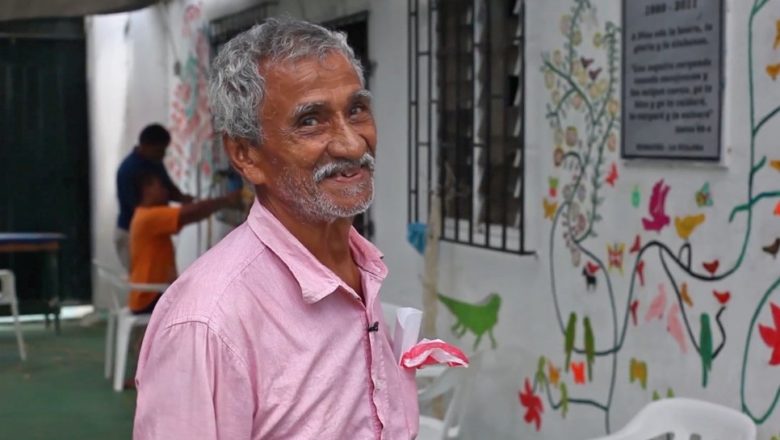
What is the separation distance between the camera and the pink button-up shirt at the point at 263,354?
5.05 ft

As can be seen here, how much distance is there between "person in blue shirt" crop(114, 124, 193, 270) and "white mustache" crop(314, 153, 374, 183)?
3793 mm

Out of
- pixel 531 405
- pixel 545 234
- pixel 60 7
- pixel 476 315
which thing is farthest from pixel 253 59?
pixel 60 7

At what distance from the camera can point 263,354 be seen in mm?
1577

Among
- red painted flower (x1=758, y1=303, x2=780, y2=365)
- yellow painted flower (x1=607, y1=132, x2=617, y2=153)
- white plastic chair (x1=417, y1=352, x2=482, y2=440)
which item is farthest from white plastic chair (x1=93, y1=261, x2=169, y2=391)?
red painted flower (x1=758, y1=303, x2=780, y2=365)

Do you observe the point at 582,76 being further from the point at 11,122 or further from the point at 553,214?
the point at 11,122

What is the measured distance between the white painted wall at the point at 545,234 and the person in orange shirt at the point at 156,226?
106 millimetres

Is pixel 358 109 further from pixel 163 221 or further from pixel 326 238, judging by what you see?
pixel 163 221

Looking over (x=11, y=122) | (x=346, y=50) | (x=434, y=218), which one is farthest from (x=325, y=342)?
(x=11, y=122)

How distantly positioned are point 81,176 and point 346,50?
12.3 feet

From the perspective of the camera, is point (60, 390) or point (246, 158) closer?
point (246, 158)

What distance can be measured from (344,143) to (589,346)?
2.35 meters

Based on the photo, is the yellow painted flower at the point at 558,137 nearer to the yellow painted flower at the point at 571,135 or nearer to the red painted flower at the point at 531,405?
the yellow painted flower at the point at 571,135

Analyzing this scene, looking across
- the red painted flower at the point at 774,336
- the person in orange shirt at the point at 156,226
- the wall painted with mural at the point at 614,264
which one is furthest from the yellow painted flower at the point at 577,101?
the person in orange shirt at the point at 156,226

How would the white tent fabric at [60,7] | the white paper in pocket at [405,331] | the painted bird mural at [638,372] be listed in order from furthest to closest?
the white tent fabric at [60,7] < the painted bird mural at [638,372] < the white paper in pocket at [405,331]
